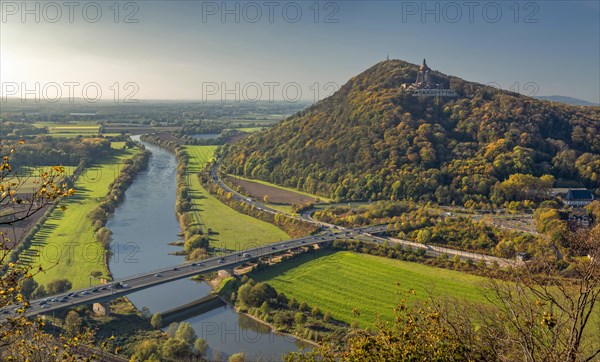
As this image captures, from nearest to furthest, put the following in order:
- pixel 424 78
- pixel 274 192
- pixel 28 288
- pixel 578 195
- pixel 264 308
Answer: pixel 264 308, pixel 28 288, pixel 578 195, pixel 274 192, pixel 424 78

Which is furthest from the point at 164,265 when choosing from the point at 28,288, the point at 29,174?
the point at 29,174

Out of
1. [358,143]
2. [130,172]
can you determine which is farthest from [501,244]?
[130,172]

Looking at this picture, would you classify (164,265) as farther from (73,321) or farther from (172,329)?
(73,321)

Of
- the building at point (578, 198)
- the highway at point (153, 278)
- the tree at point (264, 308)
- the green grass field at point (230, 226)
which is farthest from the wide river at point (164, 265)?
the building at point (578, 198)

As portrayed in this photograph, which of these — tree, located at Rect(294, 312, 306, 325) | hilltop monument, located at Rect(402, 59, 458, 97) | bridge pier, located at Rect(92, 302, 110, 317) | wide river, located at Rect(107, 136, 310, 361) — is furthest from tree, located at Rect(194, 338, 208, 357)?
hilltop monument, located at Rect(402, 59, 458, 97)

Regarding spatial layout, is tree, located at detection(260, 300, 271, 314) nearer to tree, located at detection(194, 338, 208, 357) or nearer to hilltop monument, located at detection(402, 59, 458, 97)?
tree, located at detection(194, 338, 208, 357)

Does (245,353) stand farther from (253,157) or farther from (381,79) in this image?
(381,79)
